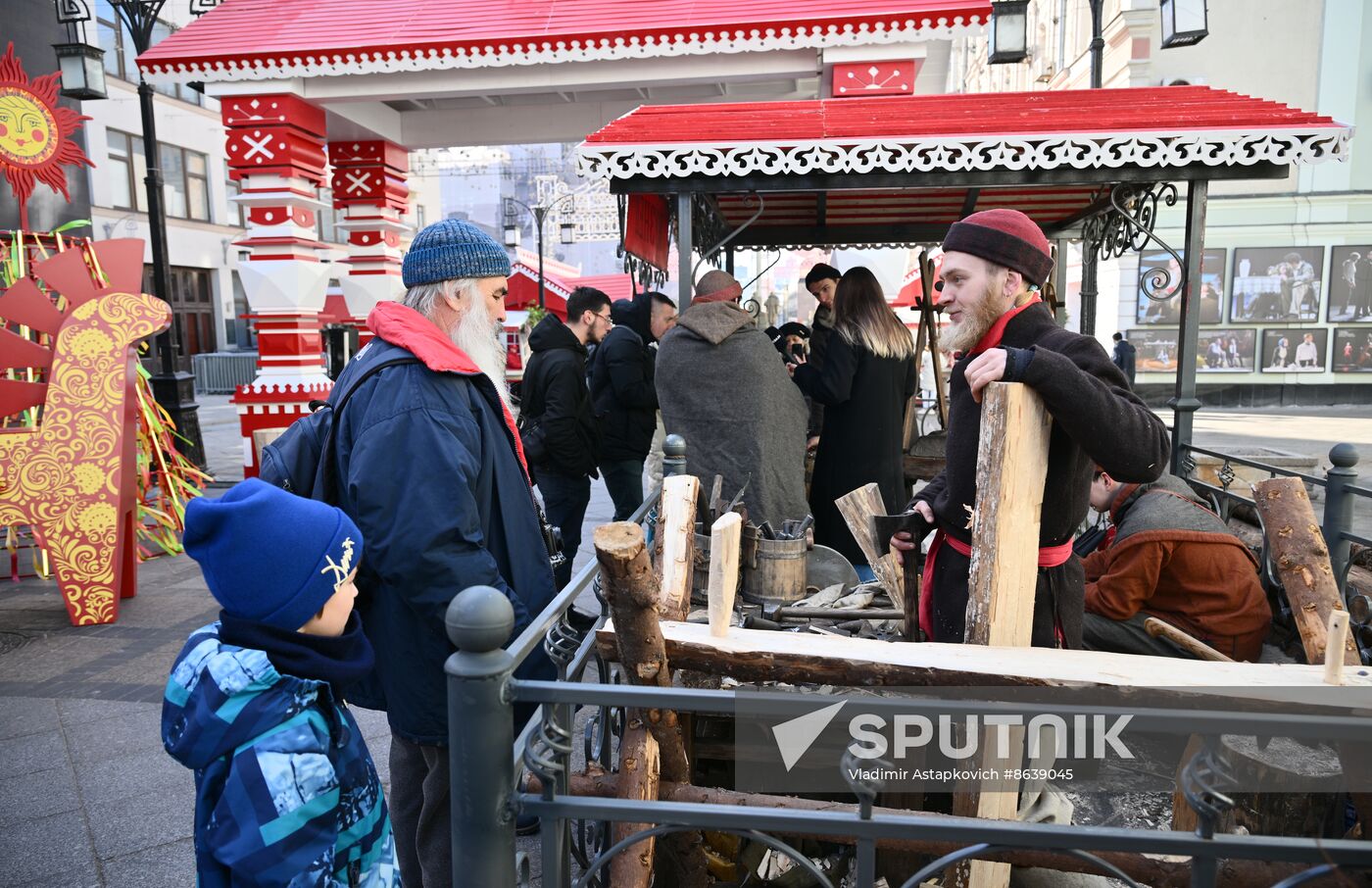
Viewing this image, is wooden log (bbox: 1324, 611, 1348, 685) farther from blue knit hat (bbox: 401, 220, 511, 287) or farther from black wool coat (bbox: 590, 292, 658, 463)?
black wool coat (bbox: 590, 292, 658, 463)

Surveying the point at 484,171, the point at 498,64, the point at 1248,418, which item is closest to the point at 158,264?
the point at 498,64

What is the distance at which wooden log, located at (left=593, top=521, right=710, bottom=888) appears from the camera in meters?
1.69

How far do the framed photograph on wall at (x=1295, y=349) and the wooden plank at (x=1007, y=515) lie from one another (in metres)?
20.3

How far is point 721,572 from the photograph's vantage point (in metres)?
2.13

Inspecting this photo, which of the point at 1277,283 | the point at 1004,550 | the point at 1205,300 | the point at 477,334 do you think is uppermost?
the point at 1277,283

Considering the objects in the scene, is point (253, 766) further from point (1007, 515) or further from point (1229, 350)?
point (1229, 350)

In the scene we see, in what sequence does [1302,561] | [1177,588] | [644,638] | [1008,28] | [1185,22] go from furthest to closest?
[1008,28] → [1185,22] → [1177,588] → [1302,561] → [644,638]

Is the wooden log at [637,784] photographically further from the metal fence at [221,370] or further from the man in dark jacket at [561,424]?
the metal fence at [221,370]

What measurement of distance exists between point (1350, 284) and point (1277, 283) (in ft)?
4.71

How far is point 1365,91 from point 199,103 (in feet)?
106

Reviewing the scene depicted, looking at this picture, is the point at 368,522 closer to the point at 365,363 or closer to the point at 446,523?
the point at 446,523

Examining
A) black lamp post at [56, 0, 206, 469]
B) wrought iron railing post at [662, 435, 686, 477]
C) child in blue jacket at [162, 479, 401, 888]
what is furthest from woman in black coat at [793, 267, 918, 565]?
black lamp post at [56, 0, 206, 469]

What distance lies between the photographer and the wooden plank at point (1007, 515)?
1.97 metres

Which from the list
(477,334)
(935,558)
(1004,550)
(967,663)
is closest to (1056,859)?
(967,663)
